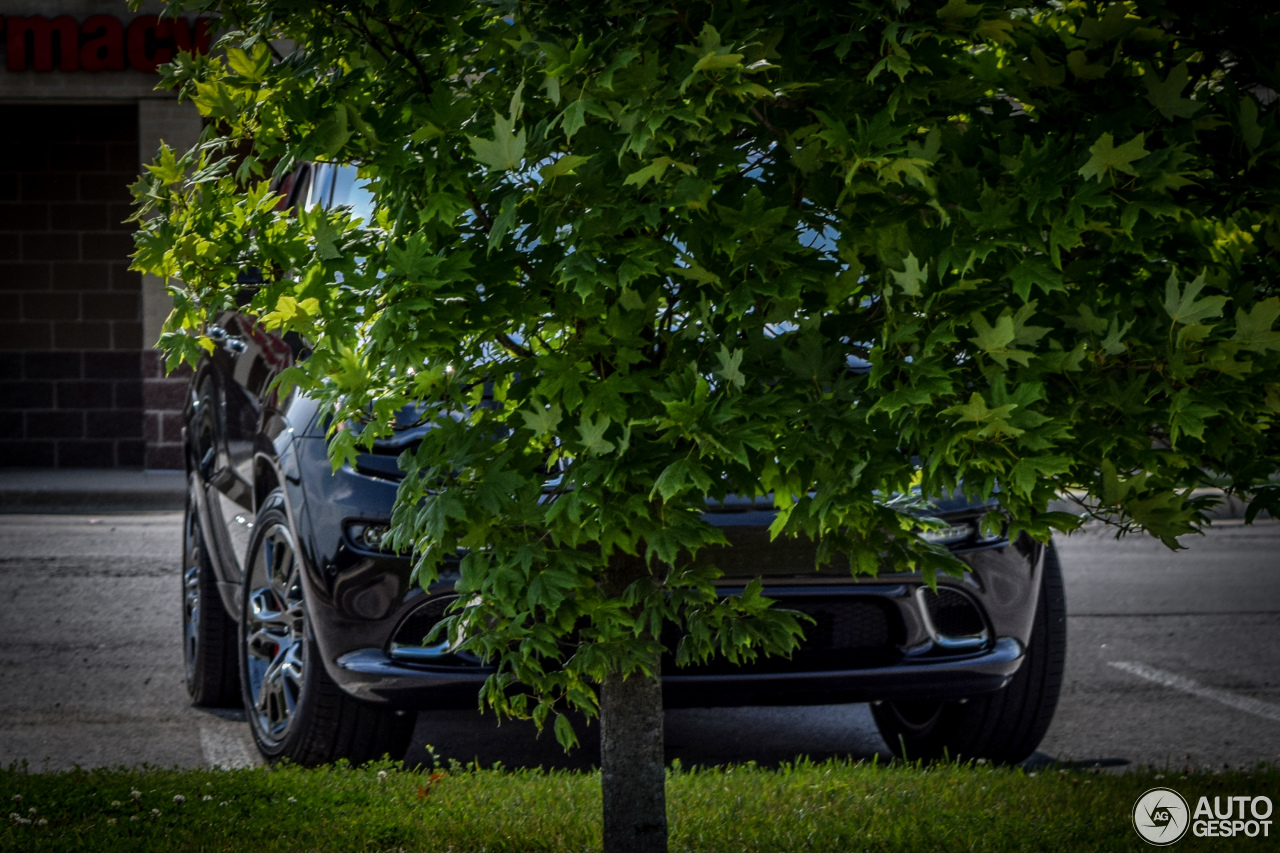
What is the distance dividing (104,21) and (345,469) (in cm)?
1006

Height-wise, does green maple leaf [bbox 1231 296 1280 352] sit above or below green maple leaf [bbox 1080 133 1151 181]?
below

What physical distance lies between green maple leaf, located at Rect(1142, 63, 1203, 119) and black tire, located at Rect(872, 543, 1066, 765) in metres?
2.26

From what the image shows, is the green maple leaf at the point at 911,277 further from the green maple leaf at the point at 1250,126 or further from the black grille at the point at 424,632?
the black grille at the point at 424,632

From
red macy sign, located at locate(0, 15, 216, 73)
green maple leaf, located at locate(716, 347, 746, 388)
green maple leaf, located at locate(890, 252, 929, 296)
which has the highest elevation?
red macy sign, located at locate(0, 15, 216, 73)

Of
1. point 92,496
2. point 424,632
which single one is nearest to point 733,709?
point 424,632

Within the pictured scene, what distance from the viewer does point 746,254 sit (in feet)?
7.49

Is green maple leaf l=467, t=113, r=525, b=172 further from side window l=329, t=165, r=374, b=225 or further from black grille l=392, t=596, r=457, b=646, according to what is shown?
side window l=329, t=165, r=374, b=225

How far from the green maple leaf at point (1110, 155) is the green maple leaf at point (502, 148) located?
2.68ft

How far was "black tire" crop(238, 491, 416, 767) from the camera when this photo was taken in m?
3.99

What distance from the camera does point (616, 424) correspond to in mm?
2426

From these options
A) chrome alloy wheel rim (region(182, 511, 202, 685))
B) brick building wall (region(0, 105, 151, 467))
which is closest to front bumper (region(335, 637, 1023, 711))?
chrome alloy wheel rim (region(182, 511, 202, 685))

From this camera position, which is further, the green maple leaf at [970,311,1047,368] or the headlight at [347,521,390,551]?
the headlight at [347,521,390,551]

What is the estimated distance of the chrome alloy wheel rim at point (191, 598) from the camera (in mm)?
5387

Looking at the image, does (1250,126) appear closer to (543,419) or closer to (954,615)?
(543,419)
